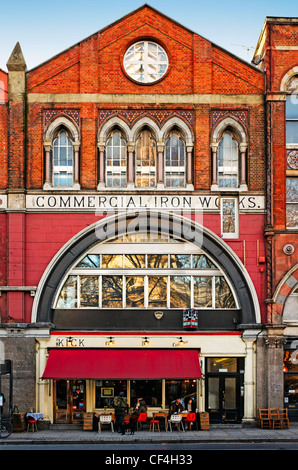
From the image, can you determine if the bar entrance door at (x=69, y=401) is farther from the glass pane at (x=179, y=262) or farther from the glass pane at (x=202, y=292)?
the glass pane at (x=179, y=262)

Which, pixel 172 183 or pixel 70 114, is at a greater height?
pixel 70 114

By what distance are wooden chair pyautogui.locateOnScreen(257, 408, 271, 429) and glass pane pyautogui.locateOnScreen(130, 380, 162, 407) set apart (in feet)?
14.3

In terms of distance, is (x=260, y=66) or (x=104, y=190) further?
(x=260, y=66)

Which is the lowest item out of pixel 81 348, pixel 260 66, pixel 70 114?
pixel 81 348

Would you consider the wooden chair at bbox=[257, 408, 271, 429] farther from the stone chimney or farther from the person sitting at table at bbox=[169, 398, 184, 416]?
the stone chimney

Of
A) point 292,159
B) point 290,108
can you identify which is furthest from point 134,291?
point 290,108

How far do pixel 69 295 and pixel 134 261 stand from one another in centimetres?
329

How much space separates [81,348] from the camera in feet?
102

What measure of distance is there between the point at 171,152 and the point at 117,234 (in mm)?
4509

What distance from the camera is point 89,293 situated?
3166 cm

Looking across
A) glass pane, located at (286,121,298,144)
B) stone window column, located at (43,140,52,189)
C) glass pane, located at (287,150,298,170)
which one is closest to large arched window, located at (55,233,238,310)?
stone window column, located at (43,140,52,189)

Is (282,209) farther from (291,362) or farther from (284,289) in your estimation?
(291,362)

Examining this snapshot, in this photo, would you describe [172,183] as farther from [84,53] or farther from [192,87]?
[84,53]

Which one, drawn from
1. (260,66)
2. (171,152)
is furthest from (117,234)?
(260,66)
